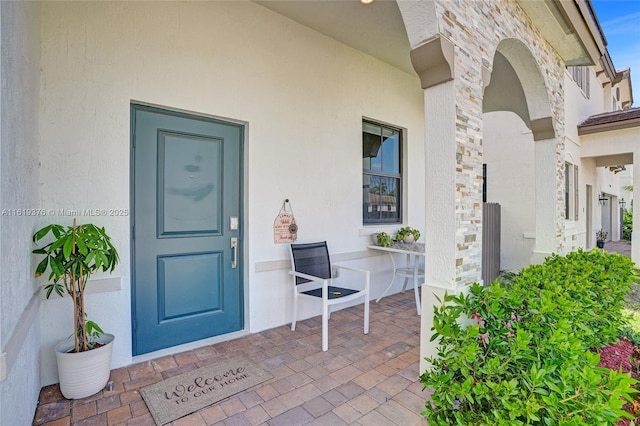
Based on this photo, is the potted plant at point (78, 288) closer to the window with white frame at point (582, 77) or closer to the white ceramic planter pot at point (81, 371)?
the white ceramic planter pot at point (81, 371)

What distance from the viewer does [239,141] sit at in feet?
10.6

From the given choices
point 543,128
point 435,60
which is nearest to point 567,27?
point 543,128

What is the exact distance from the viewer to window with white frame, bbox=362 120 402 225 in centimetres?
450

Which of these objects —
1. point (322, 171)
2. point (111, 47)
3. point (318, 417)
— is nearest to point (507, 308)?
point (318, 417)

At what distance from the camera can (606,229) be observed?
13938 millimetres

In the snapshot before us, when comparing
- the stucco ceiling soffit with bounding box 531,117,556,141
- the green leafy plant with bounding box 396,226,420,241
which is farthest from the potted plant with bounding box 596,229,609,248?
the green leafy plant with bounding box 396,226,420,241

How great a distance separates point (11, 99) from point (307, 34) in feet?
10.1

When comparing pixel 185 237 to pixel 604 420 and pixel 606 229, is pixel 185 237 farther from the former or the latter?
pixel 606 229

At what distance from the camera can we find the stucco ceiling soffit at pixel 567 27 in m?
3.20

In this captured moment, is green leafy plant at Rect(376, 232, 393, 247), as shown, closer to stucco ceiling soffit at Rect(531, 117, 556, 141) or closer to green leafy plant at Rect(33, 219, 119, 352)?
stucco ceiling soffit at Rect(531, 117, 556, 141)

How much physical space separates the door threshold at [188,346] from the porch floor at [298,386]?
0.06m

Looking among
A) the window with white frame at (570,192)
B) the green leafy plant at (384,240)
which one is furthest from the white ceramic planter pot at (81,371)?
the window with white frame at (570,192)

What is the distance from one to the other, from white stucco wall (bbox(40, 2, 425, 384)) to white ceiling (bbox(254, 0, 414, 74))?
119 millimetres

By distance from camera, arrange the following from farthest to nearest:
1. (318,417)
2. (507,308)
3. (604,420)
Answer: (318,417) → (507,308) → (604,420)
